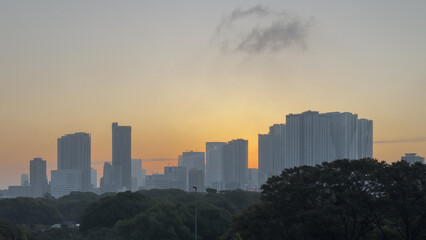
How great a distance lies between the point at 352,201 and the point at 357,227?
3363mm

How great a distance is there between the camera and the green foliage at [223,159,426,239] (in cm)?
4581

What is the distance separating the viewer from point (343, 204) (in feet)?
154

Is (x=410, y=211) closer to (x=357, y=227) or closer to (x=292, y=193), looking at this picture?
(x=357, y=227)

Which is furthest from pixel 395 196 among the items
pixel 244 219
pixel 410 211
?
pixel 244 219

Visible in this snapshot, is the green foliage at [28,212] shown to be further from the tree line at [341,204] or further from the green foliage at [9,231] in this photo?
the tree line at [341,204]

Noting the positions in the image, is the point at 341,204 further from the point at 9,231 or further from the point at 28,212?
the point at 28,212

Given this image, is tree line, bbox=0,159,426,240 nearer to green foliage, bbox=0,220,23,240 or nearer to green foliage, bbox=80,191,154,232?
green foliage, bbox=0,220,23,240

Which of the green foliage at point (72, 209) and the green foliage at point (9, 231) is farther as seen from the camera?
the green foliage at point (72, 209)

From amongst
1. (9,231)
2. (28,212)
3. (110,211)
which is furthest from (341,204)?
(28,212)

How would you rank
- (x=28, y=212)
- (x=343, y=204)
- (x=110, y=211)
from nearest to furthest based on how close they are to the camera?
(x=343, y=204), (x=110, y=211), (x=28, y=212)

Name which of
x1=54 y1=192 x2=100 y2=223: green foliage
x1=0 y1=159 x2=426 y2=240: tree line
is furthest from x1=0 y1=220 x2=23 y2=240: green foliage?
x1=54 y1=192 x2=100 y2=223: green foliage

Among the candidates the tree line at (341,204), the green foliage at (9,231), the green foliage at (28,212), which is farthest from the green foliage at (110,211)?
the tree line at (341,204)

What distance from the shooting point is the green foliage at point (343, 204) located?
45812 millimetres

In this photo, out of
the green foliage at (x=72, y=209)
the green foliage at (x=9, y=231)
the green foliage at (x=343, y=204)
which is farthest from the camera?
the green foliage at (x=72, y=209)
